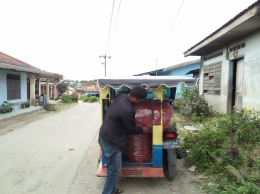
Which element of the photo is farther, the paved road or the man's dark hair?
the paved road

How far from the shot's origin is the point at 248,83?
20.7 ft

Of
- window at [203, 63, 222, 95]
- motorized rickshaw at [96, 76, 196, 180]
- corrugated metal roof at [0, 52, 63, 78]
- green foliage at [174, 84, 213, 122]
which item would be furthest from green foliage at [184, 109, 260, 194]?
corrugated metal roof at [0, 52, 63, 78]

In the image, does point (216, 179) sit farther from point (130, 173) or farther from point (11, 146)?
point (11, 146)

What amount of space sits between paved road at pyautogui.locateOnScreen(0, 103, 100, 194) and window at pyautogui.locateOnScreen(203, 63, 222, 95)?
18.1ft

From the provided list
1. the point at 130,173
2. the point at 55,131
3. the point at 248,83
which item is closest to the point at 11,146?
the point at 55,131

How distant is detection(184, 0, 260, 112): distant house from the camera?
5.82 metres

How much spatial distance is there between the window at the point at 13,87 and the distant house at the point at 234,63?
11448mm

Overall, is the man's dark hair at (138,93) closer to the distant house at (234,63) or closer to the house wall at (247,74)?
the distant house at (234,63)

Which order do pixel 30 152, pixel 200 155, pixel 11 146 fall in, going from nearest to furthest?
pixel 200 155, pixel 30 152, pixel 11 146

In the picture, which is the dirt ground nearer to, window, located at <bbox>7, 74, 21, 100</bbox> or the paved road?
the paved road

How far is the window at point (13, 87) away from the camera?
13.4 meters

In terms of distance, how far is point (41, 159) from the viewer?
495cm

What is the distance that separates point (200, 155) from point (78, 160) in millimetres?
2852

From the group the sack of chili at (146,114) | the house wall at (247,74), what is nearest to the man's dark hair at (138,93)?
the sack of chili at (146,114)
